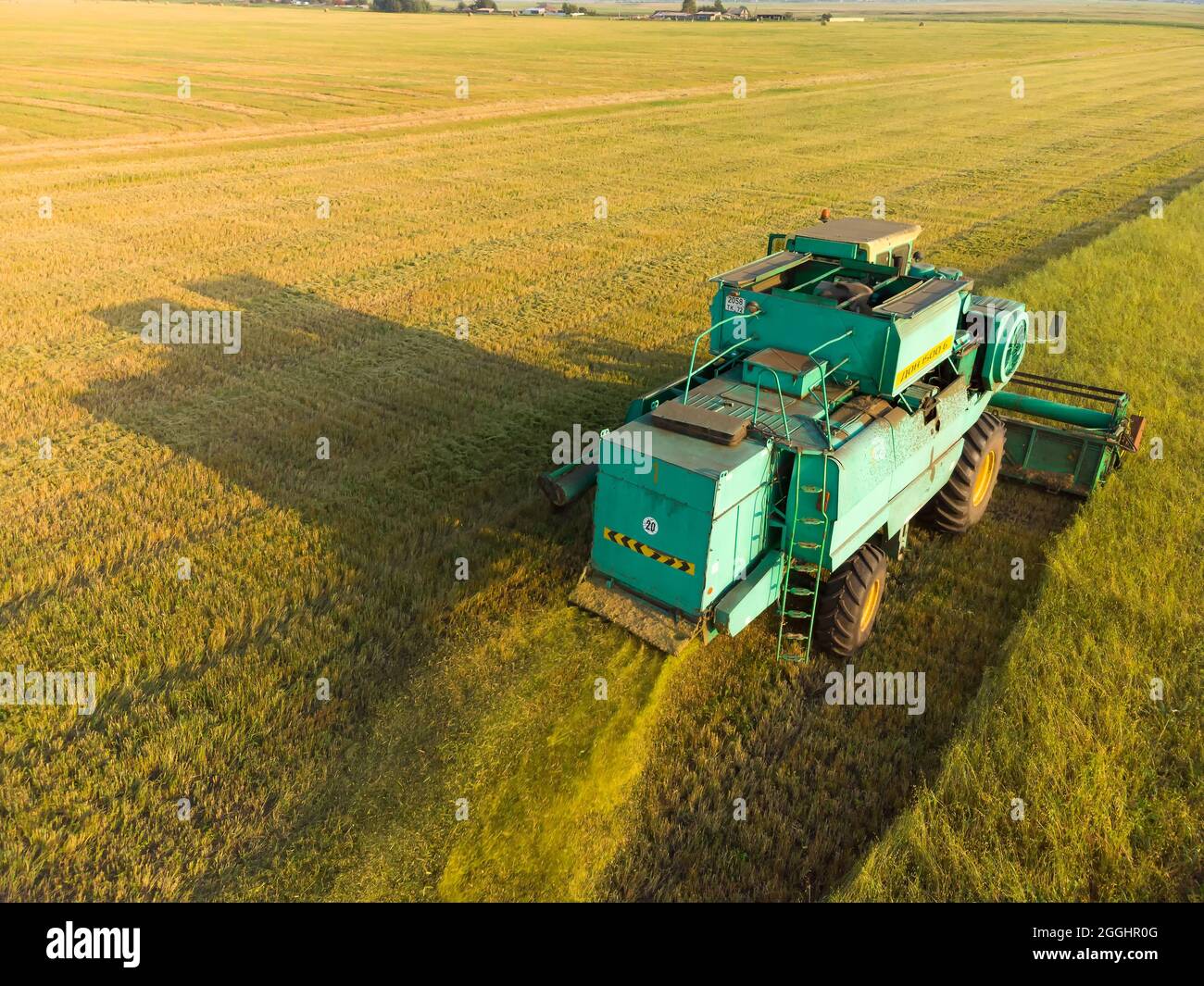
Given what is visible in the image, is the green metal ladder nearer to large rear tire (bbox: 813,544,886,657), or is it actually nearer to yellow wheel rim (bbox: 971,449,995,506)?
large rear tire (bbox: 813,544,886,657)

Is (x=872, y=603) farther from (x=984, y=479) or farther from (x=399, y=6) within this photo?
(x=399, y=6)

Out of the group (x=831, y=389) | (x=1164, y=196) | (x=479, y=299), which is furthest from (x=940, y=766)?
(x=1164, y=196)

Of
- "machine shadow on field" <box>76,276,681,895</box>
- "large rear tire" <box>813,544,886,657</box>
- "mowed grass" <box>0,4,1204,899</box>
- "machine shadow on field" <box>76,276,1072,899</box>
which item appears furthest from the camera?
"large rear tire" <box>813,544,886,657</box>

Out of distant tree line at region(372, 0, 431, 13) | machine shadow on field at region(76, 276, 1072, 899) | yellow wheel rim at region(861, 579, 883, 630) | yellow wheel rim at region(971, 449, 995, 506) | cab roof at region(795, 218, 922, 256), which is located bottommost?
machine shadow on field at region(76, 276, 1072, 899)

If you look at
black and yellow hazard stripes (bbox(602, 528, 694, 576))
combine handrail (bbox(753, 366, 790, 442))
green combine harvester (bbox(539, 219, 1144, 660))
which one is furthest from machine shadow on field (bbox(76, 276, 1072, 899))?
combine handrail (bbox(753, 366, 790, 442))

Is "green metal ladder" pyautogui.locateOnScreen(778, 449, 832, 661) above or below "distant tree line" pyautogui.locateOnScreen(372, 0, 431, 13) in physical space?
below

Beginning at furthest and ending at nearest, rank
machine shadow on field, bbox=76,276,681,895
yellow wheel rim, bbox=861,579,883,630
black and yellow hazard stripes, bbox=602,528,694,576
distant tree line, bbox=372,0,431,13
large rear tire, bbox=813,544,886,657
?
distant tree line, bbox=372,0,431,13
yellow wheel rim, bbox=861,579,883,630
large rear tire, bbox=813,544,886,657
machine shadow on field, bbox=76,276,681,895
black and yellow hazard stripes, bbox=602,528,694,576
